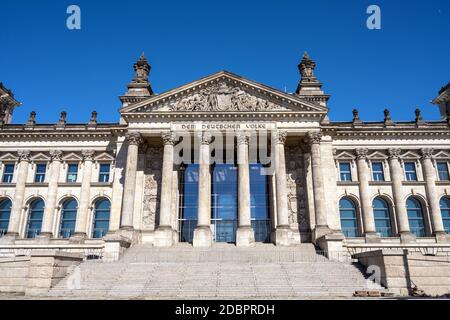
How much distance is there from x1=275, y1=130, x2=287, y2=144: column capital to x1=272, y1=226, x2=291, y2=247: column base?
8.12 metres

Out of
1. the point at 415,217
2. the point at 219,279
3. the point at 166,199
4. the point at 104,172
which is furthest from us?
the point at 104,172

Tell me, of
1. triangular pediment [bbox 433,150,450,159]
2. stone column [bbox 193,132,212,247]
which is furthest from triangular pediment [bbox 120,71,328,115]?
triangular pediment [bbox 433,150,450,159]

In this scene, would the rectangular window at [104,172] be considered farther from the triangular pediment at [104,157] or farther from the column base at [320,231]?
the column base at [320,231]

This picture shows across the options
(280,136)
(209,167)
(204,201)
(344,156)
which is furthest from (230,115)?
(344,156)

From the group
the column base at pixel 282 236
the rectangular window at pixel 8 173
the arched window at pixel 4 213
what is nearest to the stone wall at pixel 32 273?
the column base at pixel 282 236

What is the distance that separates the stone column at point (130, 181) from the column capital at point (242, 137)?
9487 mm

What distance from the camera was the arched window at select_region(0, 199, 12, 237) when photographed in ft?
125

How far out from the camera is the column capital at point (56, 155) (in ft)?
128

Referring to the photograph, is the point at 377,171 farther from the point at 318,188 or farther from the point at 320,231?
the point at 320,231

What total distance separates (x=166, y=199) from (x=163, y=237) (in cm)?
340

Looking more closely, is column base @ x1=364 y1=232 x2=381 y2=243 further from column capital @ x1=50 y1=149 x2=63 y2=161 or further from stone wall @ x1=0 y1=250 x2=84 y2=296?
column capital @ x1=50 y1=149 x2=63 y2=161

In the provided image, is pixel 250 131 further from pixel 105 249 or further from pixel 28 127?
pixel 28 127

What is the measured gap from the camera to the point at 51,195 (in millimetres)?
37719

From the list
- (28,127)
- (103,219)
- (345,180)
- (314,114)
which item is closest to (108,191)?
(103,219)
